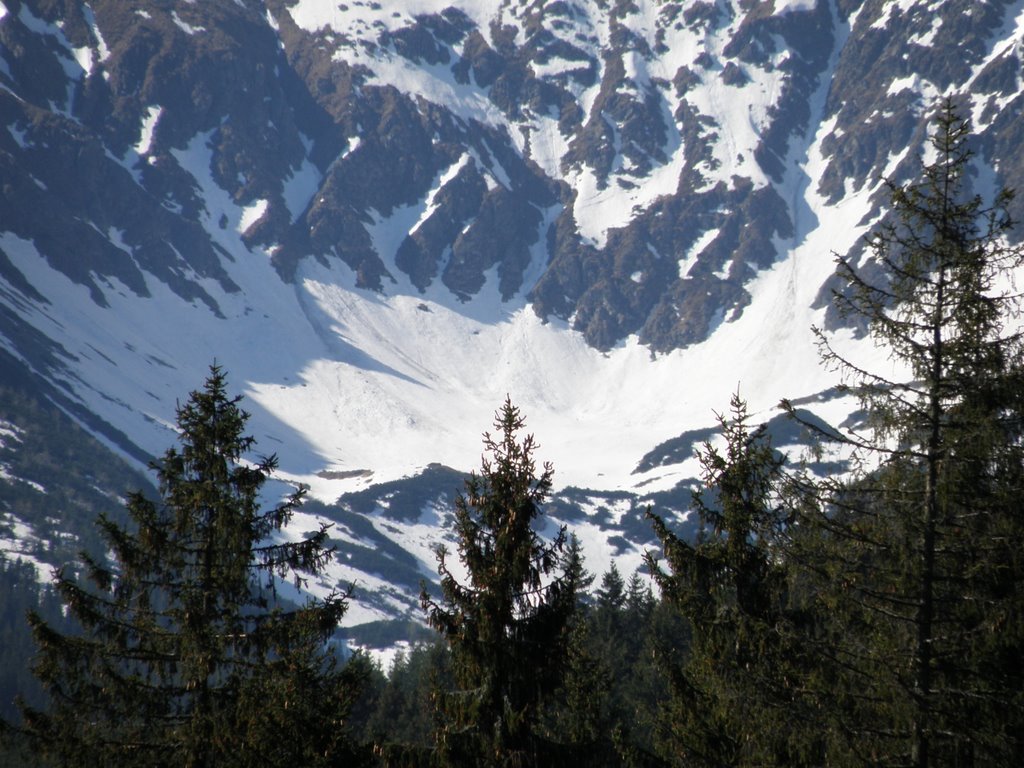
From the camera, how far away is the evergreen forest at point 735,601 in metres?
12.5

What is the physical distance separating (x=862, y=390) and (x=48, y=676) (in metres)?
11.6

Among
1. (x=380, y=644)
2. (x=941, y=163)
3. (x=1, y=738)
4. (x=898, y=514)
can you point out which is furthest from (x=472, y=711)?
(x=380, y=644)

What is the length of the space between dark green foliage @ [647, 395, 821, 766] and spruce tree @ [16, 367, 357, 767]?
4.83 meters

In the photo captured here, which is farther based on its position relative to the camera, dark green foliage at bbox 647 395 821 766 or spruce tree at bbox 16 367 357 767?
spruce tree at bbox 16 367 357 767

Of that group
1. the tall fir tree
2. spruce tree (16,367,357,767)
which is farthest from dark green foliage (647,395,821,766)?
spruce tree (16,367,357,767)

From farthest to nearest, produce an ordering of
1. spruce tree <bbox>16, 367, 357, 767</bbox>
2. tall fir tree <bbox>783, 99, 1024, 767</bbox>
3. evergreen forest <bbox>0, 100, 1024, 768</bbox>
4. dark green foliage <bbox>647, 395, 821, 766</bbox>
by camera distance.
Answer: spruce tree <bbox>16, 367, 357, 767</bbox> → dark green foliage <bbox>647, 395, 821, 766</bbox> → evergreen forest <bbox>0, 100, 1024, 768</bbox> → tall fir tree <bbox>783, 99, 1024, 767</bbox>

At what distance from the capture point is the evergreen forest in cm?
1246

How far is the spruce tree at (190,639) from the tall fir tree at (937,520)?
6.77m

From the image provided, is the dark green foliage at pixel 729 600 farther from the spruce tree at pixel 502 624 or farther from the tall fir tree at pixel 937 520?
the spruce tree at pixel 502 624

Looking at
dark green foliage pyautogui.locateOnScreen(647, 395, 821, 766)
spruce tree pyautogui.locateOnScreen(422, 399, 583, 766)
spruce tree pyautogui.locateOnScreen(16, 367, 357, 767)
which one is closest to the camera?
spruce tree pyautogui.locateOnScreen(422, 399, 583, 766)

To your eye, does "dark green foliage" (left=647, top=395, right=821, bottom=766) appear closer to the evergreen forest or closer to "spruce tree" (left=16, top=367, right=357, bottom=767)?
the evergreen forest

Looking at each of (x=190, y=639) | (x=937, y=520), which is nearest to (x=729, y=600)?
(x=937, y=520)

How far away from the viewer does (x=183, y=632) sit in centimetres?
1573

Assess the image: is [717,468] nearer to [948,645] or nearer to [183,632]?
[948,645]
